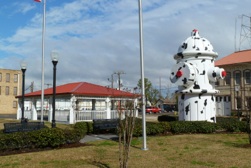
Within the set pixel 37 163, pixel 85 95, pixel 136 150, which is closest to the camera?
pixel 37 163

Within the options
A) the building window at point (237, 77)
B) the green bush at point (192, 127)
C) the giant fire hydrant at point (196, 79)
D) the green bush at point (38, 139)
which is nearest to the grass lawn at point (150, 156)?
the green bush at point (38, 139)

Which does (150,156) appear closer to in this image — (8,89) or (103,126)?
(103,126)

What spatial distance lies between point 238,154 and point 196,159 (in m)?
1.72

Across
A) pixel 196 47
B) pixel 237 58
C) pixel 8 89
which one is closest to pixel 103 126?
pixel 196 47

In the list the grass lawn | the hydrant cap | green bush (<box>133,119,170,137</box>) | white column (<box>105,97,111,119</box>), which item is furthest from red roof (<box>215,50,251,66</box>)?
the grass lawn

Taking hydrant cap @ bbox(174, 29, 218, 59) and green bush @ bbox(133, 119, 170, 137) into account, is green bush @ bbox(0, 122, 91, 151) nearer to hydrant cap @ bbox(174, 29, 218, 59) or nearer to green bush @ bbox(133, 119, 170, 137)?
green bush @ bbox(133, 119, 170, 137)

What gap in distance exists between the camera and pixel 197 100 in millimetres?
17969

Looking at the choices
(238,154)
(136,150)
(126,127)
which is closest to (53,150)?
(136,150)

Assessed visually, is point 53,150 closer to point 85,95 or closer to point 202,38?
point 202,38

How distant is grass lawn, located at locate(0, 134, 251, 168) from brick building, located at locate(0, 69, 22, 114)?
52.7 meters

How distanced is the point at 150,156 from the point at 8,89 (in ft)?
186

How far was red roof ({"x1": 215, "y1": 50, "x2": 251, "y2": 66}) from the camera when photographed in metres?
38.2

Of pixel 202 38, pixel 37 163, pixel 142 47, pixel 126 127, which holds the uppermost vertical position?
pixel 202 38

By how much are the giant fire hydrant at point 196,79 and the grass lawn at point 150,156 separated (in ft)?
18.9
